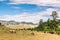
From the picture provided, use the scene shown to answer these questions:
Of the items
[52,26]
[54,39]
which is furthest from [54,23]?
[54,39]

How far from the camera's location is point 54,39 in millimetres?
35625

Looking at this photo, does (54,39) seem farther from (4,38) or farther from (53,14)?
(53,14)

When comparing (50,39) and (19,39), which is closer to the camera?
(19,39)

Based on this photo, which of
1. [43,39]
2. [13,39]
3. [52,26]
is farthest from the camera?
[52,26]

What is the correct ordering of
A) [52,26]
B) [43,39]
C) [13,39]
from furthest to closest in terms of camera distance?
[52,26] < [43,39] < [13,39]

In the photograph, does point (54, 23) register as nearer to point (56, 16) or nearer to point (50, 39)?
point (56, 16)

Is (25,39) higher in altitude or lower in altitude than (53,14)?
higher

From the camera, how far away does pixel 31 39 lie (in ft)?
106

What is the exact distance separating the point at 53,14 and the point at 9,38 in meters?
91.5

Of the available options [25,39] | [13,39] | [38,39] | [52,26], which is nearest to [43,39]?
[38,39]

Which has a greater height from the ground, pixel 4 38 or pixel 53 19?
pixel 4 38

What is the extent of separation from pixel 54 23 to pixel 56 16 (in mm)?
7208

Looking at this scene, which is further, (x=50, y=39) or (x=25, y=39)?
(x=50, y=39)

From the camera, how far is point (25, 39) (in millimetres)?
32156
